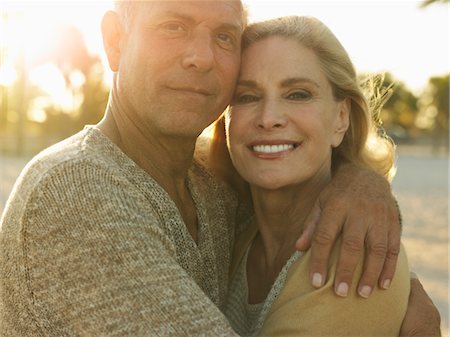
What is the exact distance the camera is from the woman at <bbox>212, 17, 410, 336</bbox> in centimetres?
299

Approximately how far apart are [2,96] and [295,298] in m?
40.6

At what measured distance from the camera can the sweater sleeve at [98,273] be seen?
2.06m

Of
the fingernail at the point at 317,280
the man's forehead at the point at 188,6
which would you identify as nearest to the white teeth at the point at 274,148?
the man's forehead at the point at 188,6

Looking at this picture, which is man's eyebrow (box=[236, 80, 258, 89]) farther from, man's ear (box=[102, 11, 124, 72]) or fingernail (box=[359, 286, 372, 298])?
fingernail (box=[359, 286, 372, 298])

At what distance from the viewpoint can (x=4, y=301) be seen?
232 cm

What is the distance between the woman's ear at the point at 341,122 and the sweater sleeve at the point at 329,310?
2.65 feet

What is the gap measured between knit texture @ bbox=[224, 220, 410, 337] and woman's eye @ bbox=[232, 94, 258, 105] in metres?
0.77

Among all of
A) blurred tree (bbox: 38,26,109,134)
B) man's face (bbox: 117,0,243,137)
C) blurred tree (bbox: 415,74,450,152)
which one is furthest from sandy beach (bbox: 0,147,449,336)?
blurred tree (bbox: 415,74,450,152)

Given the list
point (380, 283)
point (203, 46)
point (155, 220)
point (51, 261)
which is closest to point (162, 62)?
point (203, 46)

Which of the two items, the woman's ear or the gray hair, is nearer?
the gray hair

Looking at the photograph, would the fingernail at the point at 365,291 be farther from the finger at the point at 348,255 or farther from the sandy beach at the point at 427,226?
the sandy beach at the point at 427,226

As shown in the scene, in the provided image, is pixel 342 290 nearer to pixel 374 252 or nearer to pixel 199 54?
pixel 374 252

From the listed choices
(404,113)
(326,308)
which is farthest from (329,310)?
(404,113)

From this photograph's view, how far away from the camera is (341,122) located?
3264 mm
